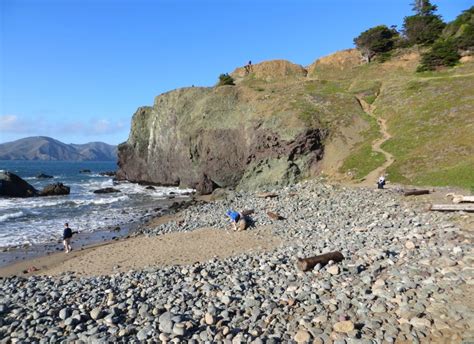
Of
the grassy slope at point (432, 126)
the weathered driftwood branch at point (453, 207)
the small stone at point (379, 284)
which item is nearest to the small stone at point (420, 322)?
the small stone at point (379, 284)

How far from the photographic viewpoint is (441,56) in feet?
222

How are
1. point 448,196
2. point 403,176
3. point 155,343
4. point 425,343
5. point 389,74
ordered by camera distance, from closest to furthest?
point 425,343 → point 155,343 → point 448,196 → point 403,176 → point 389,74

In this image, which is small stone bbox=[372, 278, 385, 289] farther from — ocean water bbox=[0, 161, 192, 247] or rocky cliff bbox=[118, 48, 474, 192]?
ocean water bbox=[0, 161, 192, 247]

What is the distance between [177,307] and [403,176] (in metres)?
29.4

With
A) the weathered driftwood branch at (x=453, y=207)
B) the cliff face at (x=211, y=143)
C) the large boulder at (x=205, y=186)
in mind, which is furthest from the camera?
the large boulder at (x=205, y=186)

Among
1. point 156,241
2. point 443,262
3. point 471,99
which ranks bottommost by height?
point 156,241

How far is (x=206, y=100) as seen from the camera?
6819 centimetres

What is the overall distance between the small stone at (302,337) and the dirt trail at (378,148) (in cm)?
2880

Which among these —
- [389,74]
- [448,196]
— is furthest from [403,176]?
[389,74]

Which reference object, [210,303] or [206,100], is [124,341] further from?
[206,100]

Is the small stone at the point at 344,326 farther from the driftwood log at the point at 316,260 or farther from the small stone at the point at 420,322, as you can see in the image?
the driftwood log at the point at 316,260

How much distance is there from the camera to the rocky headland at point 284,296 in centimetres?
989

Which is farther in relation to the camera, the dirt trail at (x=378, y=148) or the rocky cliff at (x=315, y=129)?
the rocky cliff at (x=315, y=129)

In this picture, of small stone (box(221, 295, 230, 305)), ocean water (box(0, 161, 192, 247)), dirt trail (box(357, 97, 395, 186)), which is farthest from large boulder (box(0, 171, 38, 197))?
small stone (box(221, 295, 230, 305))
